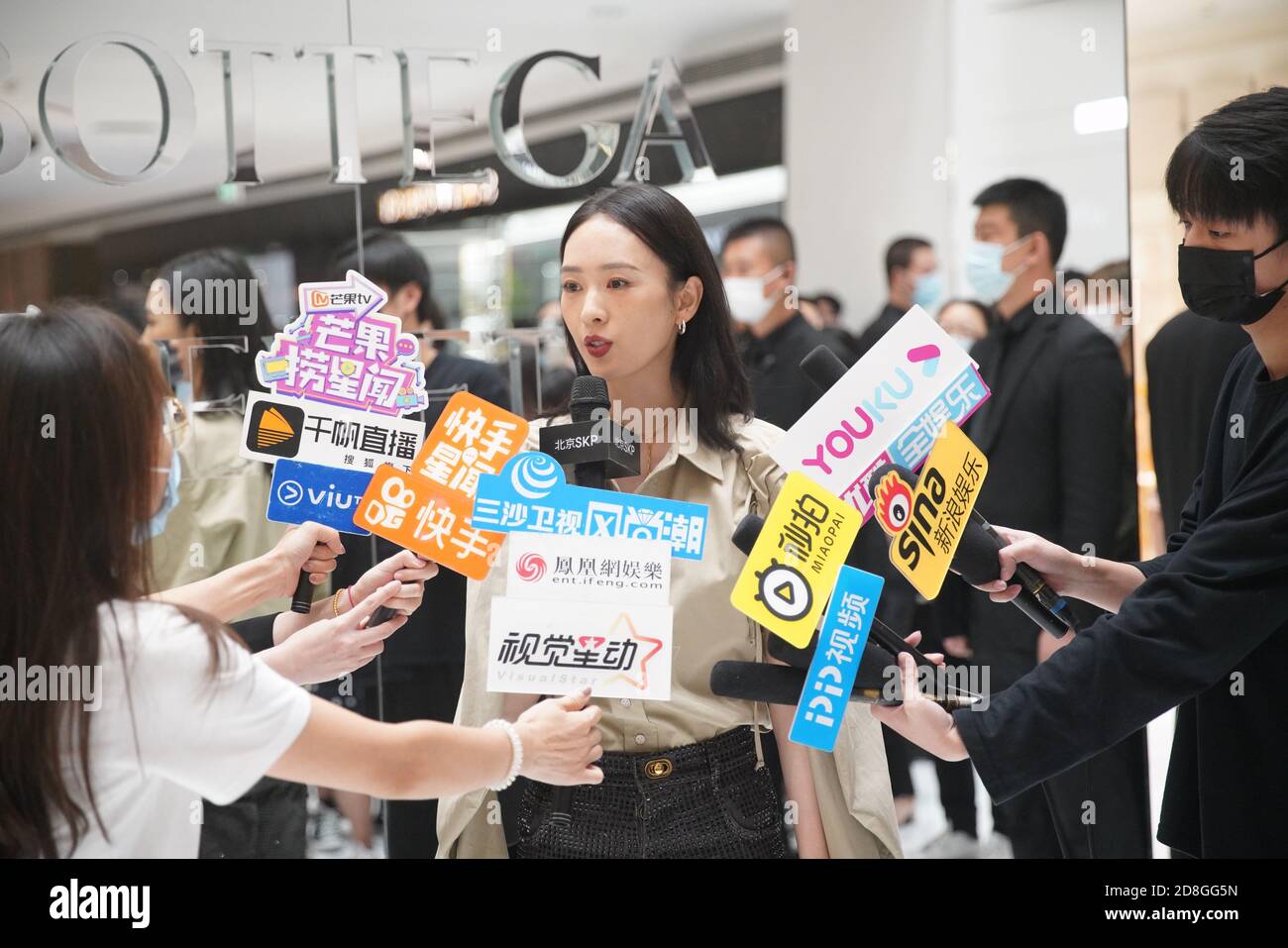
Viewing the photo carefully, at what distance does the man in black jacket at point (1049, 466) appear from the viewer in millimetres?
3055

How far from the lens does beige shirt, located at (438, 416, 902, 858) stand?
1898mm

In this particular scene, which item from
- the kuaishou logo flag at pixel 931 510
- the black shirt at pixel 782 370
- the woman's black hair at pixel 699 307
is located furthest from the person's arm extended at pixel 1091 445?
the woman's black hair at pixel 699 307

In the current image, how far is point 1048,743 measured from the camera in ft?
6.12

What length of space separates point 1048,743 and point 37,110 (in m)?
2.20

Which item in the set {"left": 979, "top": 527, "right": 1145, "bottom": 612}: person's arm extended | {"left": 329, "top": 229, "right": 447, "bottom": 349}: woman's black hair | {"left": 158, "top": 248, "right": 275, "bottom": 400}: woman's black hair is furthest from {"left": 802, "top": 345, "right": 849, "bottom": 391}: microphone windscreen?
{"left": 158, "top": 248, "right": 275, "bottom": 400}: woman's black hair

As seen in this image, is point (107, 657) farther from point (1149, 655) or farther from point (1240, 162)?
point (1240, 162)

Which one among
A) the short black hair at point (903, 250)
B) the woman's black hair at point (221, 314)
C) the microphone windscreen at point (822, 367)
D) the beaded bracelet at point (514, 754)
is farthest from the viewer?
the short black hair at point (903, 250)

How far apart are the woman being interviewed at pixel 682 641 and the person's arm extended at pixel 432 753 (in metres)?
0.11

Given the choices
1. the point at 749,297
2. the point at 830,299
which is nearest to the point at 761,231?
the point at 749,297

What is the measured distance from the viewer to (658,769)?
73.2 inches

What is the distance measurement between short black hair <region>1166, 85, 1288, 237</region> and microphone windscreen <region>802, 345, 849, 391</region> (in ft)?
1.92

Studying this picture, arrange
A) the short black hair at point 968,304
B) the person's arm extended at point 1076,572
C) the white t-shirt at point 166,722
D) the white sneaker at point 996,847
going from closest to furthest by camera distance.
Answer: the white t-shirt at point 166,722 < the person's arm extended at point 1076,572 < the white sneaker at point 996,847 < the short black hair at point 968,304

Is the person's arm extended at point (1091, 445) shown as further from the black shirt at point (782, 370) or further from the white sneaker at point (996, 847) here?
the white sneaker at point (996, 847)

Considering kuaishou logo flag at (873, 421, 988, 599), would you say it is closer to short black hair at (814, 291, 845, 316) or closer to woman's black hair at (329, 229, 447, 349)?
woman's black hair at (329, 229, 447, 349)
